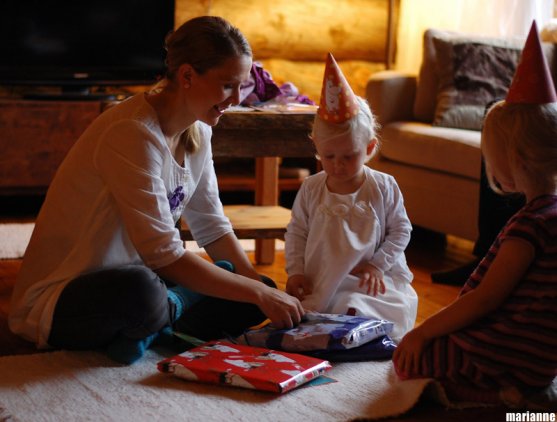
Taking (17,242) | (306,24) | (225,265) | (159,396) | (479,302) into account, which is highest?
(306,24)

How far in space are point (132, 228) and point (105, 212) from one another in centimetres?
11

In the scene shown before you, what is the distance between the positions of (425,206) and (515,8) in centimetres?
120

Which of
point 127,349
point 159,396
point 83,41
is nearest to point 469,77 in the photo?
point 83,41

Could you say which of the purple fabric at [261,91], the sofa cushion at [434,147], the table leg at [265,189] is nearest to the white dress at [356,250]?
the purple fabric at [261,91]

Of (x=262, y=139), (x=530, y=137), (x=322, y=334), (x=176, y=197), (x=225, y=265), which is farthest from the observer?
(x=262, y=139)

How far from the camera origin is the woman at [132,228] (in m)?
1.81

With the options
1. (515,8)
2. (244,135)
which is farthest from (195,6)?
(244,135)

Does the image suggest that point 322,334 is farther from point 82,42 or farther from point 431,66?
point 82,42

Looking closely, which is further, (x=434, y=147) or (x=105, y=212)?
(x=434, y=147)

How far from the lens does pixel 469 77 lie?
3.48 m

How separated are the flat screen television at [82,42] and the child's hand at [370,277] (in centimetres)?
216

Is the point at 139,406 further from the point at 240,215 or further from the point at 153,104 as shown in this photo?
the point at 240,215

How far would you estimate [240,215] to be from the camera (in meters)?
2.87

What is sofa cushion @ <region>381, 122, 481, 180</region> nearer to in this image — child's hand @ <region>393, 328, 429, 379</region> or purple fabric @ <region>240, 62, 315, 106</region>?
purple fabric @ <region>240, 62, 315, 106</region>
